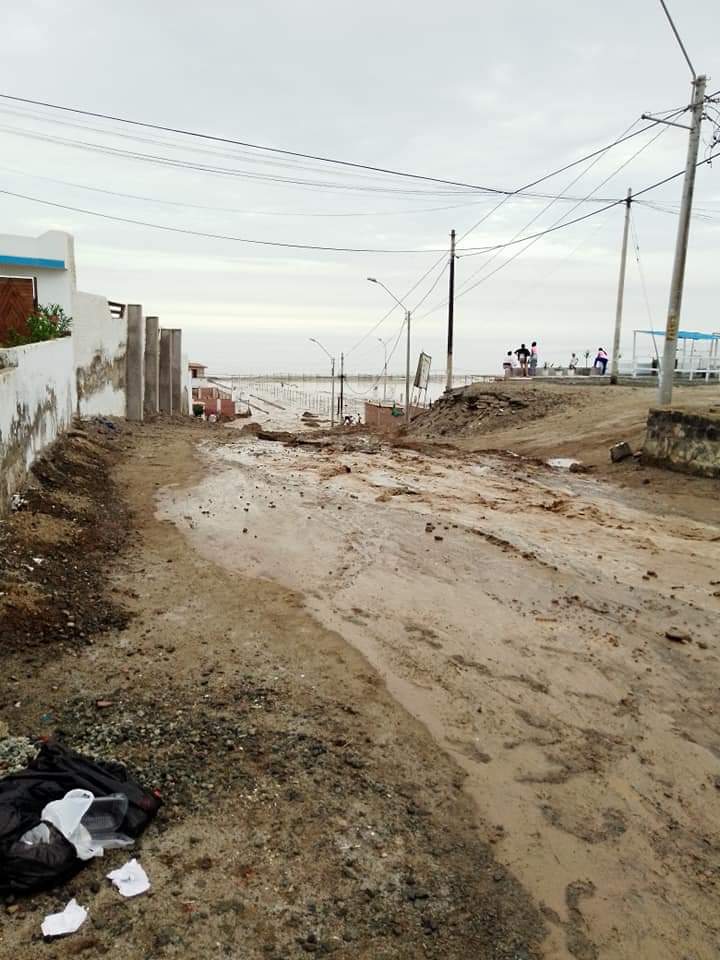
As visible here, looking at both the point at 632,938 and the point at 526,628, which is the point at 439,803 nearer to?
the point at 632,938

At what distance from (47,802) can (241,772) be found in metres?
0.96

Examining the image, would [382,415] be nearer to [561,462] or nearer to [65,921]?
[561,462]

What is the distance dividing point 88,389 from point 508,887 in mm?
14033

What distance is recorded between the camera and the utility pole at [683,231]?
12.3 m

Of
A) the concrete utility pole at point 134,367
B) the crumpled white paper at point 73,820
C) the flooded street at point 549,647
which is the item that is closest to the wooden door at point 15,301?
the concrete utility pole at point 134,367

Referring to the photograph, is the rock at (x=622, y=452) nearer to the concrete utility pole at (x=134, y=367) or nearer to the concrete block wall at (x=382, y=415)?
the concrete utility pole at (x=134, y=367)

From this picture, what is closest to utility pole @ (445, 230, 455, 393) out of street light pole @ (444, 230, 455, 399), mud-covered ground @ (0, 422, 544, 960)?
street light pole @ (444, 230, 455, 399)

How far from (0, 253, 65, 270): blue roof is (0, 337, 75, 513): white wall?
171 inches

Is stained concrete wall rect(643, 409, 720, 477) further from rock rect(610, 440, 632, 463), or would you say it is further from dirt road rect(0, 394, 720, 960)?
dirt road rect(0, 394, 720, 960)

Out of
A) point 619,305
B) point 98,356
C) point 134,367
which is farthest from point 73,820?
point 619,305

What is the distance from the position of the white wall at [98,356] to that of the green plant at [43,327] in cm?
40

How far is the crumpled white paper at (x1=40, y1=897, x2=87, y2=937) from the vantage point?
274 cm

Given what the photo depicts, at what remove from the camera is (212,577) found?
671 centimetres

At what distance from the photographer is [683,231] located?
1252 centimetres
